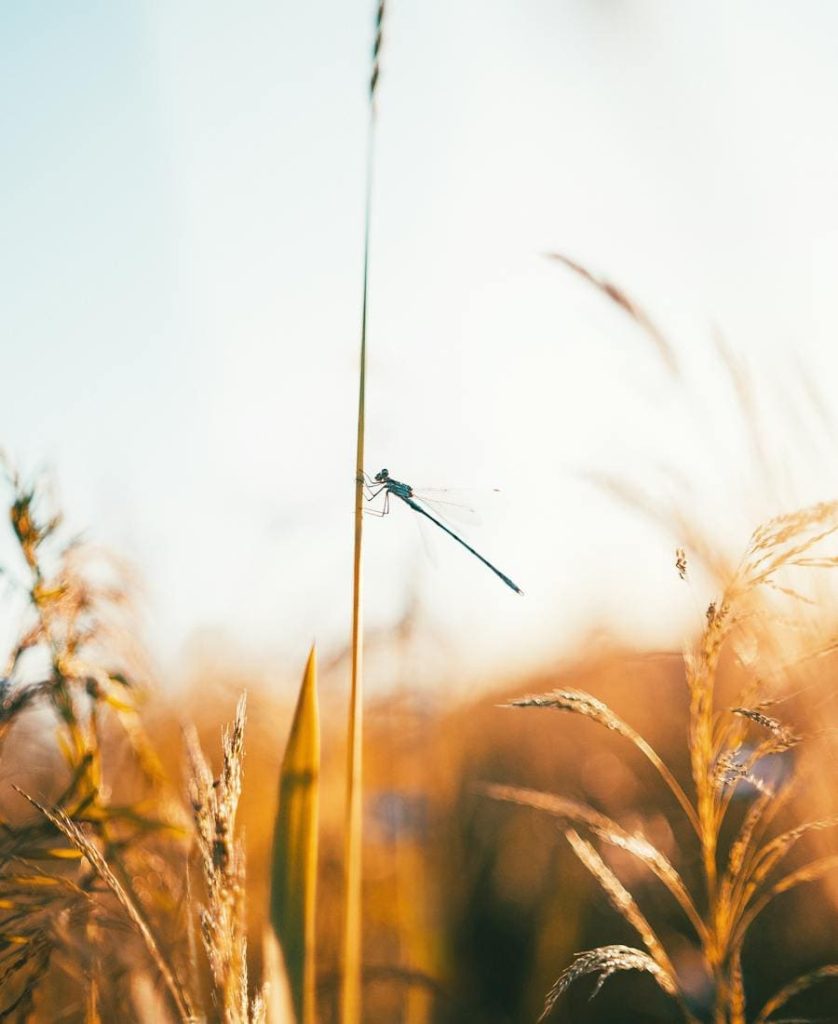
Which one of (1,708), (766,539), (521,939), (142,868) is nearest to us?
(766,539)

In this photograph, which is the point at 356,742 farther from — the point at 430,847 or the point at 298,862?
the point at 430,847

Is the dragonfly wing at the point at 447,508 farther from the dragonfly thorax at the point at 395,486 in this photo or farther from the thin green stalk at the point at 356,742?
the thin green stalk at the point at 356,742

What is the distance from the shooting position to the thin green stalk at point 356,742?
96cm

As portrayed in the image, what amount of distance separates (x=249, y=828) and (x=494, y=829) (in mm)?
842

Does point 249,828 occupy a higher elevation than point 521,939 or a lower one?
higher

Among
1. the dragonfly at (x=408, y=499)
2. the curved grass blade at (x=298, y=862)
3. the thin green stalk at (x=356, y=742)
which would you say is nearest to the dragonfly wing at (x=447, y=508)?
the dragonfly at (x=408, y=499)

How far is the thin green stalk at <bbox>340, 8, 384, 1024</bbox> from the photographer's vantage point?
3.14 feet

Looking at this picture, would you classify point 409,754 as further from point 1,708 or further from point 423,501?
point 1,708

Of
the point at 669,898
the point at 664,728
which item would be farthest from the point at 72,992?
the point at 664,728

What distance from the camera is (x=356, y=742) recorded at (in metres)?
1.02

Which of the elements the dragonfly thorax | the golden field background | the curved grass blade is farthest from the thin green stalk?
the dragonfly thorax

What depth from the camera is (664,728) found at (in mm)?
3566

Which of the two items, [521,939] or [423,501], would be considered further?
[521,939]

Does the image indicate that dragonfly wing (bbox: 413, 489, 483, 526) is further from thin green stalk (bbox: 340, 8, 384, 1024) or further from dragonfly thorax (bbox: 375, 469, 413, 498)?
thin green stalk (bbox: 340, 8, 384, 1024)
